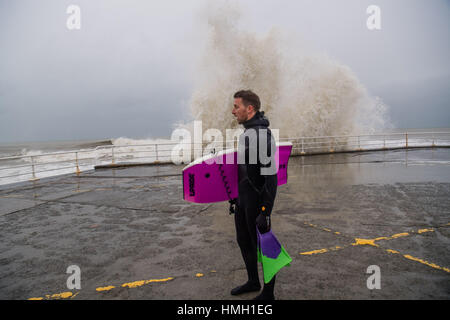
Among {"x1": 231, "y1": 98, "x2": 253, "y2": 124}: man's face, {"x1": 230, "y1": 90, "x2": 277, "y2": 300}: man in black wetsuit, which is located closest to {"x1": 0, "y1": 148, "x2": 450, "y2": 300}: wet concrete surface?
{"x1": 230, "y1": 90, "x2": 277, "y2": 300}: man in black wetsuit

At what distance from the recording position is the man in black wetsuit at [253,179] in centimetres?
243

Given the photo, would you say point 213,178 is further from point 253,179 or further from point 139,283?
point 139,283

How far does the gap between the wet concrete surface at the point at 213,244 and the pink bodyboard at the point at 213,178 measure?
0.98 meters

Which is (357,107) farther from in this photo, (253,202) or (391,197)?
(253,202)

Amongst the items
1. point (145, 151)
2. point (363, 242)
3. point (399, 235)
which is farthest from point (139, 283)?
point (145, 151)

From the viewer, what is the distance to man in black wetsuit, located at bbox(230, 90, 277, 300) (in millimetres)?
2428

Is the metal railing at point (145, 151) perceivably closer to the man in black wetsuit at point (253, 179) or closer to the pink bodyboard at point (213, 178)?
the pink bodyboard at point (213, 178)

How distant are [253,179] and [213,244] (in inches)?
75.4

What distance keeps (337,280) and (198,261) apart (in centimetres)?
164

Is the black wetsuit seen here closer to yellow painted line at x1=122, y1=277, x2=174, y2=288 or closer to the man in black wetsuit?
the man in black wetsuit

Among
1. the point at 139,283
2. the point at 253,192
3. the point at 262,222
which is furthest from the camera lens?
the point at 139,283

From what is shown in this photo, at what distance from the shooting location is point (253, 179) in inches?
98.6

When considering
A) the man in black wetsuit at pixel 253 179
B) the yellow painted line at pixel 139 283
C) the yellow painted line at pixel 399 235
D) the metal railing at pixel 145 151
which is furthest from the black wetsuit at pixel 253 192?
the metal railing at pixel 145 151
